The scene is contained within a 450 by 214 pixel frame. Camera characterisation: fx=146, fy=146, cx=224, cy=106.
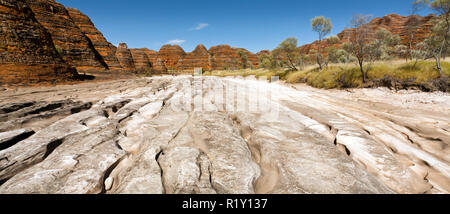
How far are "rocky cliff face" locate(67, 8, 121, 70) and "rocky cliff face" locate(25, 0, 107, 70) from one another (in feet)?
28.1

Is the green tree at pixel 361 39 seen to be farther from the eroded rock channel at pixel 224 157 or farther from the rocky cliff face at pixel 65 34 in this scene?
the rocky cliff face at pixel 65 34

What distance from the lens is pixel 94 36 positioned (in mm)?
37125

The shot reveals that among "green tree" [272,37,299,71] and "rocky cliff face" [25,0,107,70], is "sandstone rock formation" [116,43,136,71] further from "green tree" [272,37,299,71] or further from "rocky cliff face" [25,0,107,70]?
"green tree" [272,37,299,71]

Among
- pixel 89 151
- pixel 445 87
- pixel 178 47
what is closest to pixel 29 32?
pixel 89 151

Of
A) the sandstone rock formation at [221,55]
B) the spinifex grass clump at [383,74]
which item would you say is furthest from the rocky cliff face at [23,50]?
the sandstone rock formation at [221,55]

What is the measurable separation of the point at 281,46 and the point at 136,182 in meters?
21.8

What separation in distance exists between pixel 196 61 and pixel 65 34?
7416 centimetres

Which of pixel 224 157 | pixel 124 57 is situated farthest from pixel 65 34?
pixel 224 157

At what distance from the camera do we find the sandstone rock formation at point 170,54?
10431cm

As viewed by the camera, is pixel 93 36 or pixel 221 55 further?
pixel 221 55

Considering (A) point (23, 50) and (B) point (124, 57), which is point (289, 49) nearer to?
(A) point (23, 50)

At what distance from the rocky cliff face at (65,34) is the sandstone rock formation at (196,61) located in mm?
68209

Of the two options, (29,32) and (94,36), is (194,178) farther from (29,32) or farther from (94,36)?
(94,36)

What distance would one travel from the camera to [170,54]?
106438 millimetres
